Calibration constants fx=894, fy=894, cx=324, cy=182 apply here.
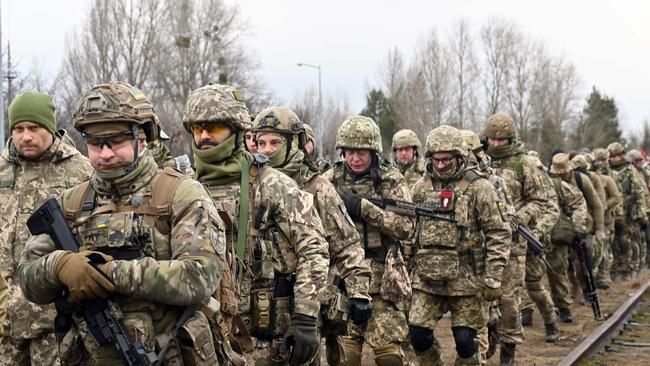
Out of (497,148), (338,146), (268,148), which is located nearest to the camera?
(268,148)

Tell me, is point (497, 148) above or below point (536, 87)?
below

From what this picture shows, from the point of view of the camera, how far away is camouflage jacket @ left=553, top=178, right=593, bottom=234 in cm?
1238

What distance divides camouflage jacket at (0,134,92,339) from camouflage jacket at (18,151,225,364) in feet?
4.63

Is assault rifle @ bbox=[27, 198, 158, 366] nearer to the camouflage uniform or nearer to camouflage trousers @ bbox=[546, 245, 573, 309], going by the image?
the camouflage uniform

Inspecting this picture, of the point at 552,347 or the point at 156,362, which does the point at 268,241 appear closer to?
the point at 156,362

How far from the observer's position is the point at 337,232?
6.07m

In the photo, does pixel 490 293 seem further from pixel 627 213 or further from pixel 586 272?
pixel 627 213

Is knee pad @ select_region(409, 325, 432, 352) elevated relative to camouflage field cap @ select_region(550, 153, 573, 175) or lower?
lower

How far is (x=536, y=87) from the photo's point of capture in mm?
59281

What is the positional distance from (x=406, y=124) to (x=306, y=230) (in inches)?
2013

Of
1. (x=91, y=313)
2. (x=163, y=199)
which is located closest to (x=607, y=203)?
(x=163, y=199)

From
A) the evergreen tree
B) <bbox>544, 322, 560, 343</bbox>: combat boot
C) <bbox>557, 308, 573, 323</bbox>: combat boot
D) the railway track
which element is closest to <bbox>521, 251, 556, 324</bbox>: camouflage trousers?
<bbox>544, 322, 560, 343</bbox>: combat boot

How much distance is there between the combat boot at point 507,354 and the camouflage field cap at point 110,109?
6.13 meters

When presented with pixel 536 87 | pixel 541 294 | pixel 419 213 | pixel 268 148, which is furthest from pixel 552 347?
pixel 536 87
